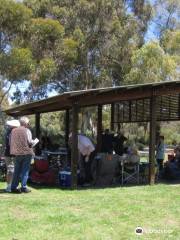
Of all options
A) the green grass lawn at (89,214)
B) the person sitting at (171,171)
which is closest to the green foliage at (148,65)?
the person sitting at (171,171)

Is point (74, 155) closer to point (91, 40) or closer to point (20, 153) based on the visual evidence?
point (20, 153)

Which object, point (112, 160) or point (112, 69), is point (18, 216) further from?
point (112, 69)

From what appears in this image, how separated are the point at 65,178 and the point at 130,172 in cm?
218

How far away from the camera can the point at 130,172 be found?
50.3 ft

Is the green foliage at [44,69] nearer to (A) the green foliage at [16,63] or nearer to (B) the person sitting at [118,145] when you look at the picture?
(A) the green foliage at [16,63]

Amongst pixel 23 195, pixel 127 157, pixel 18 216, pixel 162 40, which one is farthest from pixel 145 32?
pixel 18 216

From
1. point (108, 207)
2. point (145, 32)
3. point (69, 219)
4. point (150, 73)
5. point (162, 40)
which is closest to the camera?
point (69, 219)

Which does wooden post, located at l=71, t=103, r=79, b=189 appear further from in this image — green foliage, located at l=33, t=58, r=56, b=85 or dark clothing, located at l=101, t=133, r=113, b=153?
green foliage, located at l=33, t=58, r=56, b=85

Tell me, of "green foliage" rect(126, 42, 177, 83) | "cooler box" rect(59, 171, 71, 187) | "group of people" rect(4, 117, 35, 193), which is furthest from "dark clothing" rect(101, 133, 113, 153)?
"green foliage" rect(126, 42, 177, 83)

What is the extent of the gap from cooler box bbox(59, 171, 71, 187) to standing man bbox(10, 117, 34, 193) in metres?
1.98

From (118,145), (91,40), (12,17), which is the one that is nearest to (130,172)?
(118,145)

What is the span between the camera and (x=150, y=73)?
29.5 m

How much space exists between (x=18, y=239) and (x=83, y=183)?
6985mm

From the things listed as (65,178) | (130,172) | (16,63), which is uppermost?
(16,63)
